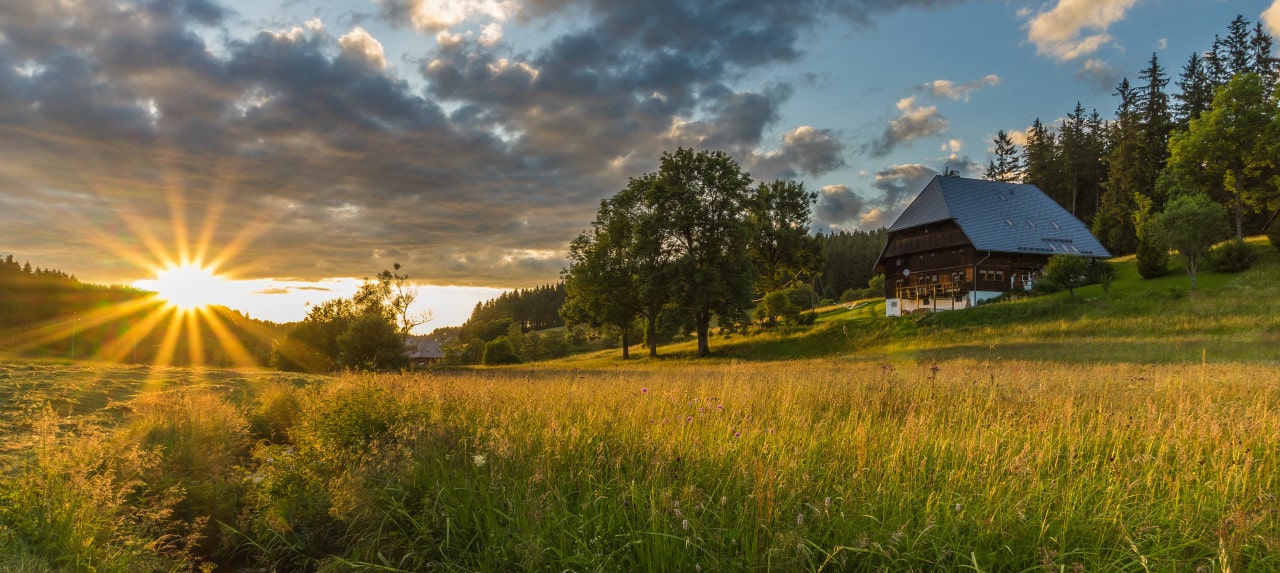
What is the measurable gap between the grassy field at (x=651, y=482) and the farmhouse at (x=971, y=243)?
38857 mm

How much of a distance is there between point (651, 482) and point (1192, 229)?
1836 inches

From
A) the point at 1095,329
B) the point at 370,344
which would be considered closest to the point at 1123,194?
the point at 1095,329

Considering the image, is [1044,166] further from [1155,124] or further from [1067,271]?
[1067,271]

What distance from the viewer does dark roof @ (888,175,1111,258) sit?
4612 cm

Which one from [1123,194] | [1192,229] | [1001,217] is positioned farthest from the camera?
[1123,194]

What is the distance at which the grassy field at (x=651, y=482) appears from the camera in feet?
13.0

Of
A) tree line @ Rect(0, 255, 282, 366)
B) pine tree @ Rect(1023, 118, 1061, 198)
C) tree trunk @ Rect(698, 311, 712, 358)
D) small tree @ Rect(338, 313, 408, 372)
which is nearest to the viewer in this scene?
small tree @ Rect(338, 313, 408, 372)

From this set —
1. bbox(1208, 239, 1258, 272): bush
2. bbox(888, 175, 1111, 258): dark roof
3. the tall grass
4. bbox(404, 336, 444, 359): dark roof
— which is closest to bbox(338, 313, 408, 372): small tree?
the tall grass

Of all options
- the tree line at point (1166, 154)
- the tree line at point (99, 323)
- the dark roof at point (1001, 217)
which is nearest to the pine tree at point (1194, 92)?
the tree line at point (1166, 154)

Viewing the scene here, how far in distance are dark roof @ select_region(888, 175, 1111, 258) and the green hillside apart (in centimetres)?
502

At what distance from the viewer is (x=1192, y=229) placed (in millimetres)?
35875

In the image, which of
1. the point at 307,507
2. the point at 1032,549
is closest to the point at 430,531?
the point at 307,507

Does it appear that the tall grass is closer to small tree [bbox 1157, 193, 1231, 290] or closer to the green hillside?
the green hillside

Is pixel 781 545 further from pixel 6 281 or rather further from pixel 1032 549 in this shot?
A: pixel 6 281
